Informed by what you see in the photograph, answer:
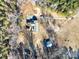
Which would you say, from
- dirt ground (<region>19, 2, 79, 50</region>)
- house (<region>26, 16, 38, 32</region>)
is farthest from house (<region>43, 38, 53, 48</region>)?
house (<region>26, 16, 38, 32</region>)

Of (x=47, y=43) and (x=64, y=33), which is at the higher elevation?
(x=64, y=33)

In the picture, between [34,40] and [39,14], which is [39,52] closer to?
[34,40]

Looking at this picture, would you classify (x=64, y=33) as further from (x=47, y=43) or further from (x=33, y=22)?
(x=33, y=22)

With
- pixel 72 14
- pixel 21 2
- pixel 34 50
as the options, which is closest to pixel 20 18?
pixel 21 2

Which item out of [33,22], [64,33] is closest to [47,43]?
[64,33]

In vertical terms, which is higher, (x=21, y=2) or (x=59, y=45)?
(x=21, y=2)

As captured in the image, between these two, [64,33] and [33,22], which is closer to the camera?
[64,33]

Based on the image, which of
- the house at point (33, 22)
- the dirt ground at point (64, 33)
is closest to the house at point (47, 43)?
the dirt ground at point (64, 33)

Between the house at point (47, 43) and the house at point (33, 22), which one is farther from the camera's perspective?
the house at point (33, 22)

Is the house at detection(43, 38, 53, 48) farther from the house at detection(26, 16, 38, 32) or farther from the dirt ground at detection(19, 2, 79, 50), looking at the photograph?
the house at detection(26, 16, 38, 32)

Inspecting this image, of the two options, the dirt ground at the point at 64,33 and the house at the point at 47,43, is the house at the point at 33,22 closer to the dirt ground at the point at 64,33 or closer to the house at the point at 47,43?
the dirt ground at the point at 64,33

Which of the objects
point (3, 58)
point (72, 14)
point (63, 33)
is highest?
point (72, 14)
